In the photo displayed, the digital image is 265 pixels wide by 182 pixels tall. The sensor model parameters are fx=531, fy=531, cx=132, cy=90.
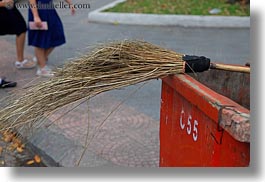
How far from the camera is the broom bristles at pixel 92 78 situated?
2623 millimetres

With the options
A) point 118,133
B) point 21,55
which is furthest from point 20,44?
point 118,133

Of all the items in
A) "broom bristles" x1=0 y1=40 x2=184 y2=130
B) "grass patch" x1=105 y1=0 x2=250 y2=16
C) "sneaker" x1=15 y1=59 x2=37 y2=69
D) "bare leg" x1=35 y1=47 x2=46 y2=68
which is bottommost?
"sneaker" x1=15 y1=59 x2=37 y2=69

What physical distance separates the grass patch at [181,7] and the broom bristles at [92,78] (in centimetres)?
609

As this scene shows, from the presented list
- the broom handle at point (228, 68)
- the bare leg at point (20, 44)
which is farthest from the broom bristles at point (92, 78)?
the bare leg at point (20, 44)

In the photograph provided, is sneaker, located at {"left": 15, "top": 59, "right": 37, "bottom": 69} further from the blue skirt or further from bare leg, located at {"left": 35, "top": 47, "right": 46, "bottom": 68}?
the blue skirt

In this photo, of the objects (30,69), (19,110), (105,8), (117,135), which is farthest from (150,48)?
(105,8)

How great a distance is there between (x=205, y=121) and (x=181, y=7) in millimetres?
6816

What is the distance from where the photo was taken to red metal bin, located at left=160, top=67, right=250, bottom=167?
220cm

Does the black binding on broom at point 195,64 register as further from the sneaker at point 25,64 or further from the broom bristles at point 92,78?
the sneaker at point 25,64

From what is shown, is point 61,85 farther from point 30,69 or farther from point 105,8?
point 105,8

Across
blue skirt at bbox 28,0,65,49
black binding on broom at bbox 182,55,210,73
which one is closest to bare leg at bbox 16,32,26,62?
blue skirt at bbox 28,0,65,49

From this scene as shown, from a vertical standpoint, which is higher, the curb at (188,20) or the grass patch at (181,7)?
the grass patch at (181,7)

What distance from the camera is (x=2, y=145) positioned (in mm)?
4121

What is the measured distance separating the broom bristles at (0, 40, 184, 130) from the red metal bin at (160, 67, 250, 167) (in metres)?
0.13
